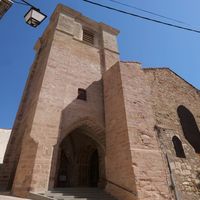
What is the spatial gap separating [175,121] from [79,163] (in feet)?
18.8

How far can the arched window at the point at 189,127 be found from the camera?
9.20m

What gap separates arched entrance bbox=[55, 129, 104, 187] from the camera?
33.5 feet

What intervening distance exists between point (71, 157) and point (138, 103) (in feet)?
18.8

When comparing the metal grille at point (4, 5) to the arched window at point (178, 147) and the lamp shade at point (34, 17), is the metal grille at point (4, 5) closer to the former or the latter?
the lamp shade at point (34, 17)

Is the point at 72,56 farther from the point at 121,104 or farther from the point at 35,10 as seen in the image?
the point at 35,10

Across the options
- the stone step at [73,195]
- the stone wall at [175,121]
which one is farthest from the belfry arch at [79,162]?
the stone wall at [175,121]

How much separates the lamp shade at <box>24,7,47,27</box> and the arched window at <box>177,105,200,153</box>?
804 centimetres

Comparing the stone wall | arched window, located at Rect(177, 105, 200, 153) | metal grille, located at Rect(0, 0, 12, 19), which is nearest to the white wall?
the stone wall

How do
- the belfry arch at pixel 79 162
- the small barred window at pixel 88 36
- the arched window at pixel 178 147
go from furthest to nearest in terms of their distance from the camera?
the small barred window at pixel 88 36 → the belfry arch at pixel 79 162 → the arched window at pixel 178 147

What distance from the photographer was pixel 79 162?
10.7 m

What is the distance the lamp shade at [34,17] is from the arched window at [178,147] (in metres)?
6.87

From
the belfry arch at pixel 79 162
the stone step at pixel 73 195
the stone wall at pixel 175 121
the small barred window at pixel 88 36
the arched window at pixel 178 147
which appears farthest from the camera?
the small barred window at pixel 88 36

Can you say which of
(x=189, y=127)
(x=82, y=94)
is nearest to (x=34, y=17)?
(x=82, y=94)

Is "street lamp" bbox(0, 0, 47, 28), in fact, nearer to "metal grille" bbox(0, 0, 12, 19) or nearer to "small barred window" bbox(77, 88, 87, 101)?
"metal grille" bbox(0, 0, 12, 19)
